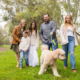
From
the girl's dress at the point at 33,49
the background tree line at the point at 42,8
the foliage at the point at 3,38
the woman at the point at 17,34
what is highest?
the background tree line at the point at 42,8

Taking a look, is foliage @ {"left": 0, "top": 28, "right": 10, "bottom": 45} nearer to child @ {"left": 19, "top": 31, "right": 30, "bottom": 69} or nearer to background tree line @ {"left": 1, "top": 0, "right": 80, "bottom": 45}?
background tree line @ {"left": 1, "top": 0, "right": 80, "bottom": 45}

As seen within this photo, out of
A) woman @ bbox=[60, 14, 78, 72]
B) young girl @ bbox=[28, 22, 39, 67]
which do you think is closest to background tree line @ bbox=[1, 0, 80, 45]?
young girl @ bbox=[28, 22, 39, 67]

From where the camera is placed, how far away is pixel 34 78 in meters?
3.57

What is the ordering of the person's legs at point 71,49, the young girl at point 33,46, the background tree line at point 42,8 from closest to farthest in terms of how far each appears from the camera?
1. the person's legs at point 71,49
2. the young girl at point 33,46
3. the background tree line at point 42,8

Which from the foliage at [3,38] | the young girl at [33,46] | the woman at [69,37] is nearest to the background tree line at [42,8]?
the foliage at [3,38]

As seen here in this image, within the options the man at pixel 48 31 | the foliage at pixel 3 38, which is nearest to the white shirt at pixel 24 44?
the man at pixel 48 31

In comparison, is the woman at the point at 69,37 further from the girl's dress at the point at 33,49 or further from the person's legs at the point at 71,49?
the girl's dress at the point at 33,49

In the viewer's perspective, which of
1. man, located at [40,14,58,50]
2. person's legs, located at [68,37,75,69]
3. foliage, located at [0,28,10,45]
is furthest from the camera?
foliage, located at [0,28,10,45]

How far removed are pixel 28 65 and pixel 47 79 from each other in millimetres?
2113

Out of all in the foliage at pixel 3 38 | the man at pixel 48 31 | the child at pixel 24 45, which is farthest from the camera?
the foliage at pixel 3 38

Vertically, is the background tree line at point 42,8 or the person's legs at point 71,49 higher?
the background tree line at point 42,8

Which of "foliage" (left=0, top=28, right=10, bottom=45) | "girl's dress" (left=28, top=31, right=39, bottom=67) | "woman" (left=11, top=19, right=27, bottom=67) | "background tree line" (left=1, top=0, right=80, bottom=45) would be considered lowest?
"foliage" (left=0, top=28, right=10, bottom=45)

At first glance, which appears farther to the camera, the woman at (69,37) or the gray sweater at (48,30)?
the gray sweater at (48,30)

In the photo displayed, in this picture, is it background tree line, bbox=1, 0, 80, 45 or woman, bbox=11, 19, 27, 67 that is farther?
background tree line, bbox=1, 0, 80, 45
